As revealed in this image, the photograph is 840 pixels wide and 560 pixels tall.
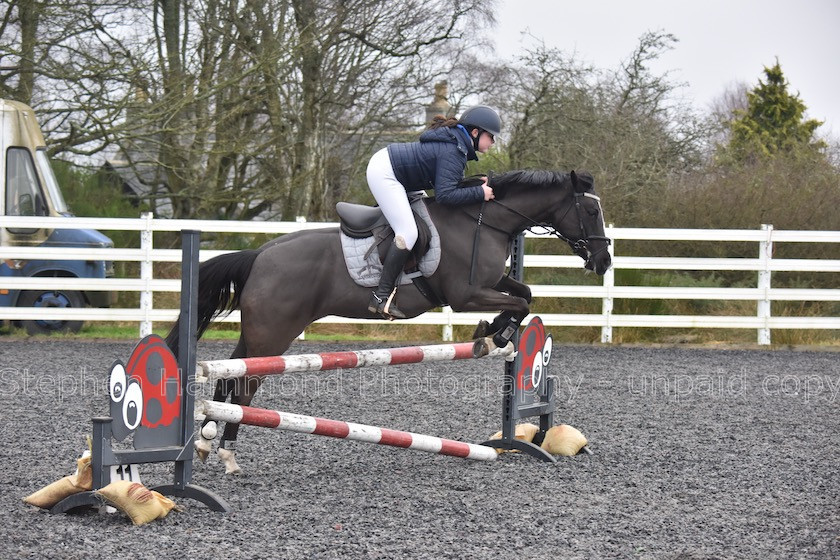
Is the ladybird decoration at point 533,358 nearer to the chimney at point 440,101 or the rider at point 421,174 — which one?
the rider at point 421,174

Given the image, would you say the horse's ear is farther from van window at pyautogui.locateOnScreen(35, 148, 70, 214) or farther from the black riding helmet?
van window at pyautogui.locateOnScreen(35, 148, 70, 214)

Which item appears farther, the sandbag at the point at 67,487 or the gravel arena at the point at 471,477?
the sandbag at the point at 67,487

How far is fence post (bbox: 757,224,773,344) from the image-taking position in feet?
35.7

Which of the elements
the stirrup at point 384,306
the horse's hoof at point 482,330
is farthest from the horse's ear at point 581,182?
the stirrup at point 384,306

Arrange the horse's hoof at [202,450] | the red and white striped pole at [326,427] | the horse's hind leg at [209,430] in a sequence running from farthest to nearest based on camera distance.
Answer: the horse's hoof at [202,450]
the horse's hind leg at [209,430]
the red and white striped pole at [326,427]

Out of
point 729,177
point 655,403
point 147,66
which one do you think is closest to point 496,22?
point 729,177

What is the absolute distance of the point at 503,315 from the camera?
5141 mm

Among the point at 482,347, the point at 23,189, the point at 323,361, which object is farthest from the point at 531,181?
the point at 23,189

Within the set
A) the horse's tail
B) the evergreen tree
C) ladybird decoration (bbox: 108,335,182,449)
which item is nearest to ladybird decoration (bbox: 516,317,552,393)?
the horse's tail

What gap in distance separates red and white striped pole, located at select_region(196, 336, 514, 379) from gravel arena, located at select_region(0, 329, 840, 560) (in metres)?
0.57

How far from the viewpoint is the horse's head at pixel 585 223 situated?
519 centimetres

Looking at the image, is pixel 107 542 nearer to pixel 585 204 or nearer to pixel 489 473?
pixel 489 473

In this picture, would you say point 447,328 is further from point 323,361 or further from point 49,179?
point 323,361

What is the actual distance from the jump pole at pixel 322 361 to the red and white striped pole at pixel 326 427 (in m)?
0.15
